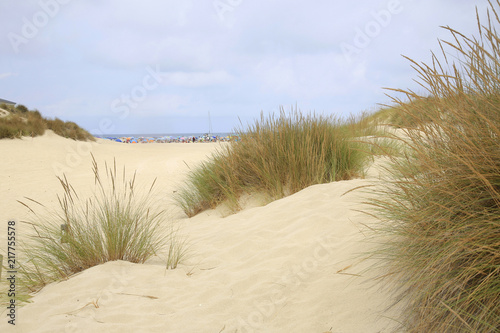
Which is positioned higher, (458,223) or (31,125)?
(31,125)

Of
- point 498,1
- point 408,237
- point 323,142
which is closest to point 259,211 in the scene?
point 323,142

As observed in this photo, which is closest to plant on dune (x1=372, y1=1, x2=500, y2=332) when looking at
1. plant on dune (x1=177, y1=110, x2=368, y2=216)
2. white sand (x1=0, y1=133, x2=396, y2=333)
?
white sand (x1=0, y1=133, x2=396, y2=333)

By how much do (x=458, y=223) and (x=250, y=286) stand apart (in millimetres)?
1608

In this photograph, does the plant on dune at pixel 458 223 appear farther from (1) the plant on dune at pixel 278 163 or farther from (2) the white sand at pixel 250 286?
(1) the plant on dune at pixel 278 163

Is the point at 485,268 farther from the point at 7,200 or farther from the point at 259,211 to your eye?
the point at 7,200

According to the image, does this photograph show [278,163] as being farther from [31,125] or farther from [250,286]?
[31,125]

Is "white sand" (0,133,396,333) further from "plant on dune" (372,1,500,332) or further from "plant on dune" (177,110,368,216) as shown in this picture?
"plant on dune" (177,110,368,216)

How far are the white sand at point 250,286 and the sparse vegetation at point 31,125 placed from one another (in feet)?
41.9

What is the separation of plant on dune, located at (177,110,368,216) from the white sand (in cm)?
71

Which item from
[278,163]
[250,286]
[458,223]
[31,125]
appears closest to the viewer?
[458,223]

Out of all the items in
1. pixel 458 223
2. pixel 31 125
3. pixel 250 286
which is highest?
pixel 31 125

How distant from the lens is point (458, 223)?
1.79 meters

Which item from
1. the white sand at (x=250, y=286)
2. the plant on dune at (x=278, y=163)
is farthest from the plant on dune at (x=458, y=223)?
the plant on dune at (x=278, y=163)

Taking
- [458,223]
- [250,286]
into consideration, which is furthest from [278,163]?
[458,223]
